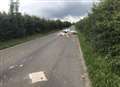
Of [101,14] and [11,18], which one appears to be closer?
[101,14]

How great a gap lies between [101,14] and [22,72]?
6426 mm

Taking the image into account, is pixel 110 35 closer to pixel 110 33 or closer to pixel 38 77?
pixel 110 33

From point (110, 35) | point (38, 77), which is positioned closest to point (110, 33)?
point (110, 35)

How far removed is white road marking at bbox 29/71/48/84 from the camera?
9211mm

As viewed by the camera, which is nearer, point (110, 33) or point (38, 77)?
point (38, 77)

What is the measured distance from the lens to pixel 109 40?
12602 mm

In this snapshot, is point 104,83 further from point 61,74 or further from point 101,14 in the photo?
point 101,14

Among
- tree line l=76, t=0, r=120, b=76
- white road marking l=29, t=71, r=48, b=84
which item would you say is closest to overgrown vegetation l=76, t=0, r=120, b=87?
tree line l=76, t=0, r=120, b=76

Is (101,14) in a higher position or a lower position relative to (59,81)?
higher

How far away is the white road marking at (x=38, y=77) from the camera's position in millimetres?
9211

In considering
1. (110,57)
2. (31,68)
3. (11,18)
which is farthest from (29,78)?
(11,18)

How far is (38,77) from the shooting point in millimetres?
9695

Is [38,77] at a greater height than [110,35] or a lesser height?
lesser

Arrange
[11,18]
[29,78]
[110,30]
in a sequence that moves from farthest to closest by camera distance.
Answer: [11,18] → [110,30] → [29,78]
